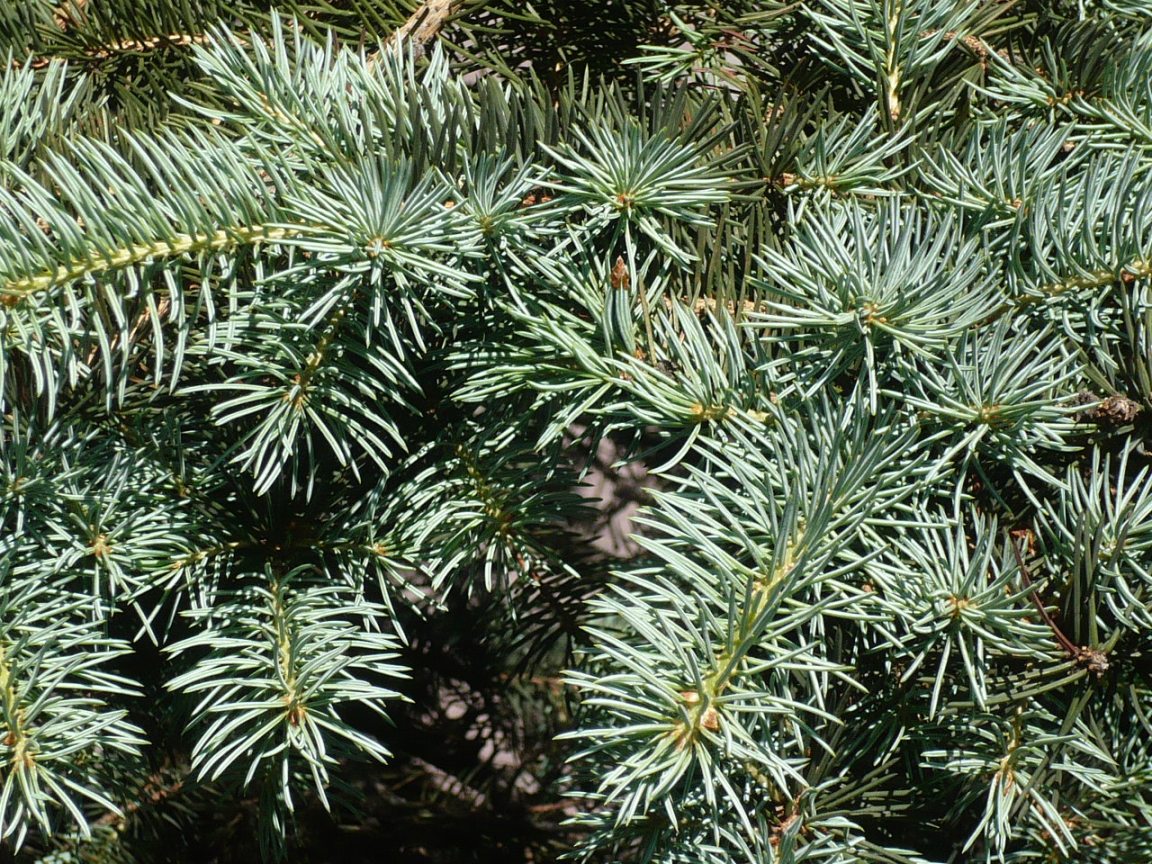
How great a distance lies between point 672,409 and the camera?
15.4 inches

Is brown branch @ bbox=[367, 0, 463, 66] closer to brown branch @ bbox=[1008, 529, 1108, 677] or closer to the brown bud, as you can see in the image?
the brown bud

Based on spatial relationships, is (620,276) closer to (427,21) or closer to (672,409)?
(672,409)

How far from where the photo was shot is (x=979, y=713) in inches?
15.0

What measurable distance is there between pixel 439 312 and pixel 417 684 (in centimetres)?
35

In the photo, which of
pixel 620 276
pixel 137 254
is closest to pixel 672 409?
pixel 620 276

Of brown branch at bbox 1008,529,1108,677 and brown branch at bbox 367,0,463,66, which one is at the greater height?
brown branch at bbox 367,0,463,66

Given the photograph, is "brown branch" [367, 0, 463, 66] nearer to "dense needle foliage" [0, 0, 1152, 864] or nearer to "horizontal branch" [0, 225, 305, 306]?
"dense needle foliage" [0, 0, 1152, 864]

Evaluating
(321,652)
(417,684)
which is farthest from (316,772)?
(417,684)

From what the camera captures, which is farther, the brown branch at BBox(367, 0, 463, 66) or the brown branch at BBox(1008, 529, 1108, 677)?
the brown branch at BBox(367, 0, 463, 66)

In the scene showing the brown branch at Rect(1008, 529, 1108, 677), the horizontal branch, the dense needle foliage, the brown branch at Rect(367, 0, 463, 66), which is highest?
the brown branch at Rect(367, 0, 463, 66)

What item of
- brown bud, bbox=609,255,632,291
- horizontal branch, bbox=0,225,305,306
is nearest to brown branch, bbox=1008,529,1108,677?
brown bud, bbox=609,255,632,291

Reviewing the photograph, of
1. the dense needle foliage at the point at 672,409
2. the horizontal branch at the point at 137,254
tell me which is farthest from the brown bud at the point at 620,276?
the horizontal branch at the point at 137,254

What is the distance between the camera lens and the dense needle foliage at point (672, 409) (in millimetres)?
358

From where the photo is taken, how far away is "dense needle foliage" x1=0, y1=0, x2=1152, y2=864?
36 centimetres
